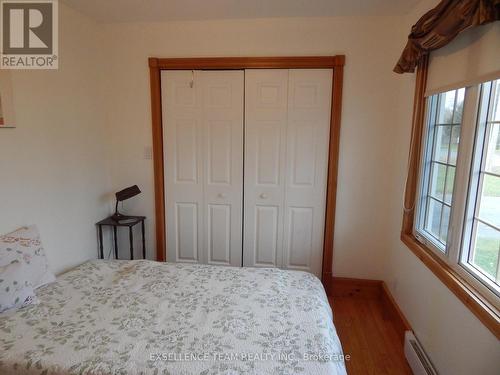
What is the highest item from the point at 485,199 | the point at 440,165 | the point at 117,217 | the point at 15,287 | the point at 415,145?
the point at 415,145

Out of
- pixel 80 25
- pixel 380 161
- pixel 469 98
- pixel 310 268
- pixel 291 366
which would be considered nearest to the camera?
pixel 291 366

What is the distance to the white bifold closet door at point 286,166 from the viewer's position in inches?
105

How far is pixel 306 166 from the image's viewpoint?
2.75 m

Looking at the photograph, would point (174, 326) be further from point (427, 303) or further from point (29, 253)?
point (427, 303)

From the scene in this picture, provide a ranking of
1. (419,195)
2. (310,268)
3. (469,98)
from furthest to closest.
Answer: (310,268) → (419,195) → (469,98)

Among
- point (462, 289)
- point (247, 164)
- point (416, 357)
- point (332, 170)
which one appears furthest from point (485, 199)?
point (247, 164)

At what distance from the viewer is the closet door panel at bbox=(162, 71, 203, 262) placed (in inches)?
110

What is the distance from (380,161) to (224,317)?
1874mm

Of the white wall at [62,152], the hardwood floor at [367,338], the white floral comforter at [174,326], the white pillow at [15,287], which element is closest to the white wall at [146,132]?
the white wall at [62,152]

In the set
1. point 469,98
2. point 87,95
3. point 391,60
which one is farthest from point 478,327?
point 87,95

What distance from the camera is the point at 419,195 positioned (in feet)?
7.03

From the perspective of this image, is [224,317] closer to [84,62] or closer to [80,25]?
[84,62]

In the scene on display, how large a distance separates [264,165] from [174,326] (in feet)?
5.27

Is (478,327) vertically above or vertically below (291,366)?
above
